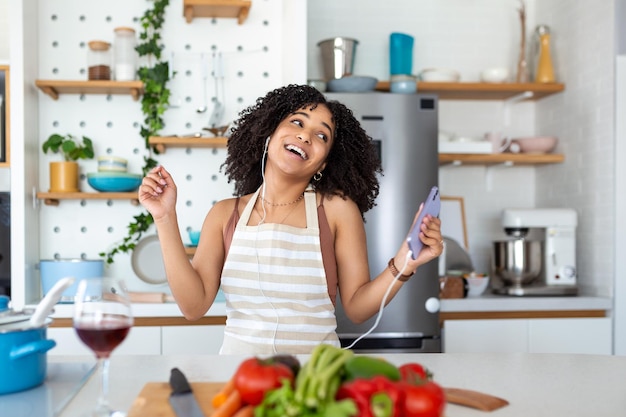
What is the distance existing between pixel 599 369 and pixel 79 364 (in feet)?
3.40

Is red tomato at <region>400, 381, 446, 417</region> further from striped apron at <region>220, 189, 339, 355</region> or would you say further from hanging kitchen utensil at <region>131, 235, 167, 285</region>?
hanging kitchen utensil at <region>131, 235, 167, 285</region>

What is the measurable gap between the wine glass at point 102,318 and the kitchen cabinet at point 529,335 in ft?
7.68

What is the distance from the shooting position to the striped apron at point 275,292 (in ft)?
5.82

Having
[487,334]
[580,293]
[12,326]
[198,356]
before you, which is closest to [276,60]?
[487,334]

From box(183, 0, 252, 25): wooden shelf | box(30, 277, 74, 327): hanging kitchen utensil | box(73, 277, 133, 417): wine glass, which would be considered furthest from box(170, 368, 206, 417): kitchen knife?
box(183, 0, 252, 25): wooden shelf

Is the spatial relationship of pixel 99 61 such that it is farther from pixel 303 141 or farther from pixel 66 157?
pixel 303 141

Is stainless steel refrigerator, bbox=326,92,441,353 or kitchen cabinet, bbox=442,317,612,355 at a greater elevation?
stainless steel refrigerator, bbox=326,92,441,353

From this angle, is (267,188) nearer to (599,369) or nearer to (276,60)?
(599,369)

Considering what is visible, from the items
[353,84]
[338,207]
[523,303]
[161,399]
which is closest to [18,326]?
[161,399]

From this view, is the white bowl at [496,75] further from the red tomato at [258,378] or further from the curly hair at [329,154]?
the red tomato at [258,378]

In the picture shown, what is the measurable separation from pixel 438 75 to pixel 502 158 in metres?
0.52

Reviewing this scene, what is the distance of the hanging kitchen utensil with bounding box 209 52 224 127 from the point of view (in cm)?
327

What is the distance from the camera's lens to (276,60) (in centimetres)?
348

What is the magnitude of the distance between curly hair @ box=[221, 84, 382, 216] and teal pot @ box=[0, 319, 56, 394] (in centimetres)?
91
